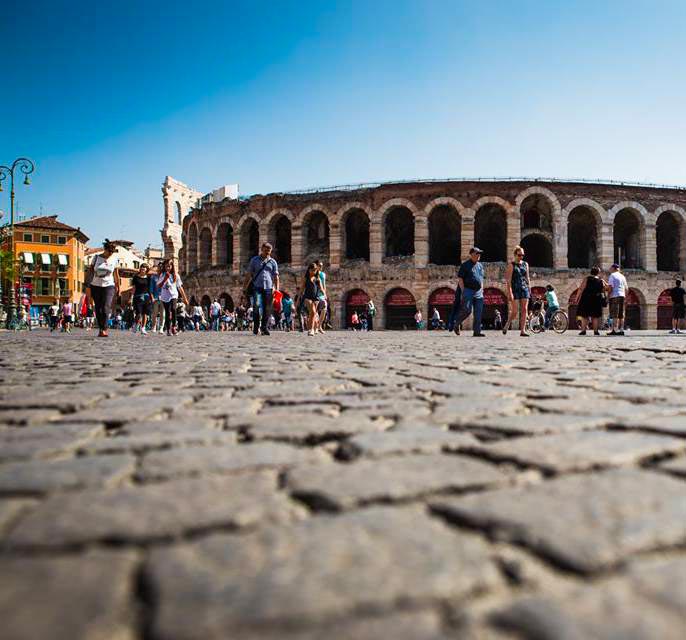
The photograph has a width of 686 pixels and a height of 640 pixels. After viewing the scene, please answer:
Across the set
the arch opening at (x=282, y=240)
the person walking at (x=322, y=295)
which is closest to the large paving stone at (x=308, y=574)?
the person walking at (x=322, y=295)

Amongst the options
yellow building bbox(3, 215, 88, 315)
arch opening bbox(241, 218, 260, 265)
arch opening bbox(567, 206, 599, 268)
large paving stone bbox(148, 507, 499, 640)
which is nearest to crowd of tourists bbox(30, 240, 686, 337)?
large paving stone bbox(148, 507, 499, 640)

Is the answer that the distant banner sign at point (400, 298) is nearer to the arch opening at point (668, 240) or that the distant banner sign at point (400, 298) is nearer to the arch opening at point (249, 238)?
the arch opening at point (249, 238)

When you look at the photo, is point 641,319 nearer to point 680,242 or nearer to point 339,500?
point 680,242

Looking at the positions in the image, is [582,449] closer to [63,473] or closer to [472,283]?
[63,473]

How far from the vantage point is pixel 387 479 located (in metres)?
1.70

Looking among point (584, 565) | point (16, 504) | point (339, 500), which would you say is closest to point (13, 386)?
point (16, 504)

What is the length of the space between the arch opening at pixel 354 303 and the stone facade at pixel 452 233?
1.36 feet

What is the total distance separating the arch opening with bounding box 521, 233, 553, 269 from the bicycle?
565 inches

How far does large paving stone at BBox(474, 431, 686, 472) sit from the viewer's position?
74.3 inches

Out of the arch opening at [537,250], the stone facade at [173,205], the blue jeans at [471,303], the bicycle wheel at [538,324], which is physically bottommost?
the bicycle wheel at [538,324]

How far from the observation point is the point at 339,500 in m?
1.52

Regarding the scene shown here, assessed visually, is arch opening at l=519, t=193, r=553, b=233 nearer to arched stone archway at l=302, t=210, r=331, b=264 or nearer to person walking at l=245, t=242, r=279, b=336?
arched stone archway at l=302, t=210, r=331, b=264

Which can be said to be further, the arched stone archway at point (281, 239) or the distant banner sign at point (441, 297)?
the arched stone archway at point (281, 239)

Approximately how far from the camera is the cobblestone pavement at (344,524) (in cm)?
96
